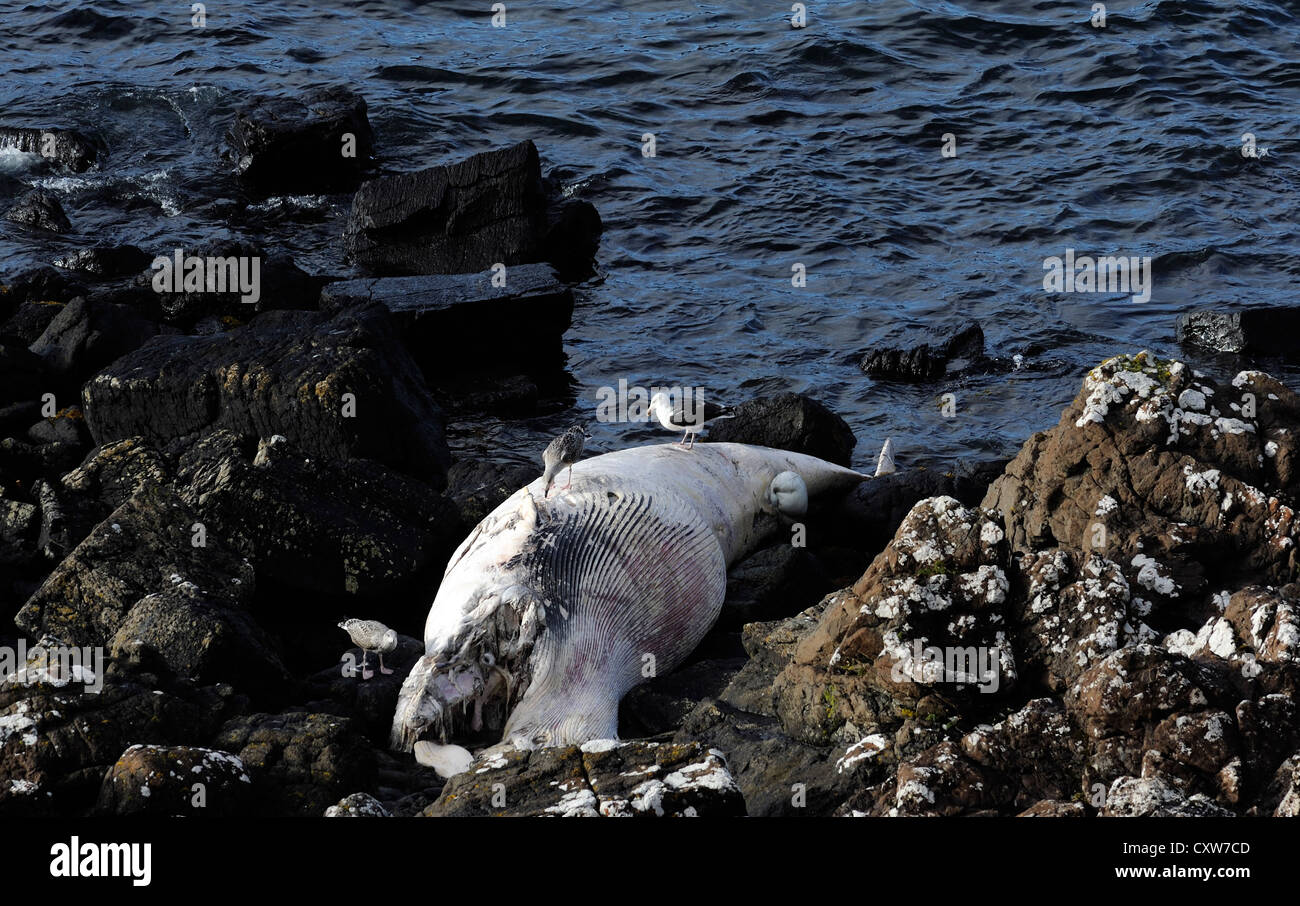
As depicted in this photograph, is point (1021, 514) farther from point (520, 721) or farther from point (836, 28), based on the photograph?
point (836, 28)

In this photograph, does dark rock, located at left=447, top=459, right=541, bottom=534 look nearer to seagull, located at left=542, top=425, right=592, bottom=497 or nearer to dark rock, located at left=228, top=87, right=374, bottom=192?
seagull, located at left=542, top=425, right=592, bottom=497

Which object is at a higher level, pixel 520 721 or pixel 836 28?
pixel 836 28

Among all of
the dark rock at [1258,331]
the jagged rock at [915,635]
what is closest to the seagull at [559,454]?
the jagged rock at [915,635]

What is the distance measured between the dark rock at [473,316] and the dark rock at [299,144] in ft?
18.3

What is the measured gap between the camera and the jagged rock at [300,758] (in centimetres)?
673

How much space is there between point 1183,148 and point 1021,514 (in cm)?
1493

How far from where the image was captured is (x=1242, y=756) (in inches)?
213

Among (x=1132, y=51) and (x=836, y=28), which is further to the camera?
(x=836, y=28)

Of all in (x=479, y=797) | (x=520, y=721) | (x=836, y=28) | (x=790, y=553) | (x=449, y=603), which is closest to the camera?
(x=479, y=797)

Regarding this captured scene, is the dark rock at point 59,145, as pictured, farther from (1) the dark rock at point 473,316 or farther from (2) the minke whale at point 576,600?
(2) the minke whale at point 576,600

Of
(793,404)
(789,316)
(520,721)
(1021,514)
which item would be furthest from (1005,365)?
(520,721)

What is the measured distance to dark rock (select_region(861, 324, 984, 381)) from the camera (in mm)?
15539

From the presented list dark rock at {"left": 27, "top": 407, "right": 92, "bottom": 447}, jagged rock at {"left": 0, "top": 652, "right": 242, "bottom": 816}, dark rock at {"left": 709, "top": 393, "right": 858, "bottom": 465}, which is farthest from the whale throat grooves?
dark rock at {"left": 27, "top": 407, "right": 92, "bottom": 447}

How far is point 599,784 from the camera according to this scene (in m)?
5.86
